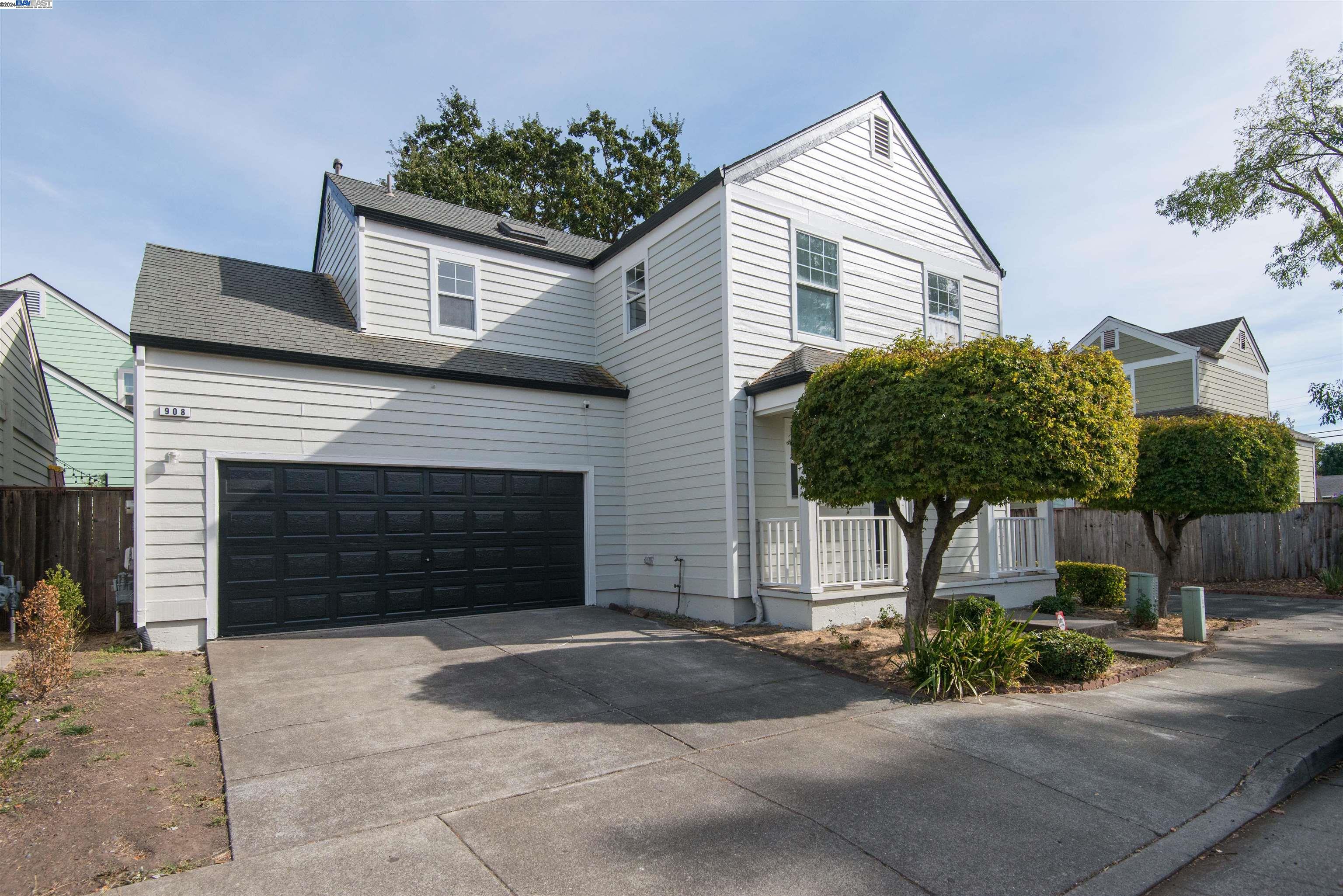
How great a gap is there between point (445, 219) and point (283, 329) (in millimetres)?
3524

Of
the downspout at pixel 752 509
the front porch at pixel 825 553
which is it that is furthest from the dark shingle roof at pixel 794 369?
the downspout at pixel 752 509

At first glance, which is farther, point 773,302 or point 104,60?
point 773,302

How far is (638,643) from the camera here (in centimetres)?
842

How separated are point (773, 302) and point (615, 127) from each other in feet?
63.7

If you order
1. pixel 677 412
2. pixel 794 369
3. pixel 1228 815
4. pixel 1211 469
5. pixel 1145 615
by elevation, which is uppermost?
pixel 794 369

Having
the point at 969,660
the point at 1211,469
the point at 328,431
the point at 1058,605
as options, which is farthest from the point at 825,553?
the point at 328,431

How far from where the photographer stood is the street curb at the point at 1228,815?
336 cm

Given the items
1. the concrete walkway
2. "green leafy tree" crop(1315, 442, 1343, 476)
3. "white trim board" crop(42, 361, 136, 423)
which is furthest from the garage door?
"green leafy tree" crop(1315, 442, 1343, 476)

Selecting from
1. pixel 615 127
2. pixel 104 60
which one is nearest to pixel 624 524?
pixel 104 60

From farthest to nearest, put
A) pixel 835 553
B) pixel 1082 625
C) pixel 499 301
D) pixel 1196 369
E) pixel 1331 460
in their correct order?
pixel 1331 460
pixel 1196 369
pixel 499 301
pixel 835 553
pixel 1082 625

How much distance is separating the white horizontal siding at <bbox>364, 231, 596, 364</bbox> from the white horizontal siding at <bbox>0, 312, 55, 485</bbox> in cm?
657

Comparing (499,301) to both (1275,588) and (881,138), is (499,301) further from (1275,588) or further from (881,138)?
(1275,588)

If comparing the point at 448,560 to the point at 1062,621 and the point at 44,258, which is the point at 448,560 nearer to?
the point at 1062,621

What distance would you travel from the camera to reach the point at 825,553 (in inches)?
376
